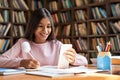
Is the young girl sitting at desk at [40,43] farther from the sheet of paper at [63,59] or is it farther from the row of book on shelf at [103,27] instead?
the row of book on shelf at [103,27]

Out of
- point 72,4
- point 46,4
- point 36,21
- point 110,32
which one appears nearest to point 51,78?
point 36,21

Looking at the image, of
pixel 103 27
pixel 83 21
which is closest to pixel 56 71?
pixel 103 27

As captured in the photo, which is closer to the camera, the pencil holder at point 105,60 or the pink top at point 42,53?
the pencil holder at point 105,60

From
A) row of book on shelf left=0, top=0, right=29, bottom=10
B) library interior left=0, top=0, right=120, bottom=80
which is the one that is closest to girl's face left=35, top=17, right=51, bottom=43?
library interior left=0, top=0, right=120, bottom=80

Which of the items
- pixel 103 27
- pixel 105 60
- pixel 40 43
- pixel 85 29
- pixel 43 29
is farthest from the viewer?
pixel 85 29

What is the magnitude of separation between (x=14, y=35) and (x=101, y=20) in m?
1.55

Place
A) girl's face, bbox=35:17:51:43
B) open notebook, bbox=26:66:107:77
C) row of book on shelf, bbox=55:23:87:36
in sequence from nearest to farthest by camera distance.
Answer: open notebook, bbox=26:66:107:77, girl's face, bbox=35:17:51:43, row of book on shelf, bbox=55:23:87:36

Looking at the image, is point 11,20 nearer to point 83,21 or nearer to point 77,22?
point 77,22

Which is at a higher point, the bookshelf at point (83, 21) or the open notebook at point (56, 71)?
the bookshelf at point (83, 21)

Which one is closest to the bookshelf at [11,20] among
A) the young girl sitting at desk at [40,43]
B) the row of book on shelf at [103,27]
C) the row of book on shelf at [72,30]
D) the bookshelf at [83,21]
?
the bookshelf at [83,21]

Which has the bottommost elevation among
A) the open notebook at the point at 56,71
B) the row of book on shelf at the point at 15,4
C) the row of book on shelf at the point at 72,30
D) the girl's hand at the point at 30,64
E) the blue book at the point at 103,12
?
the open notebook at the point at 56,71

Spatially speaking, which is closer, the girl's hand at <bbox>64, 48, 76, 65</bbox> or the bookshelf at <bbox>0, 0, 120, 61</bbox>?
the girl's hand at <bbox>64, 48, 76, 65</bbox>

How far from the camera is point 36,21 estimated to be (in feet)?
6.18

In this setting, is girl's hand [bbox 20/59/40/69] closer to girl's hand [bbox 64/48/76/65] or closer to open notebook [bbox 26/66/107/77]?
open notebook [bbox 26/66/107/77]
